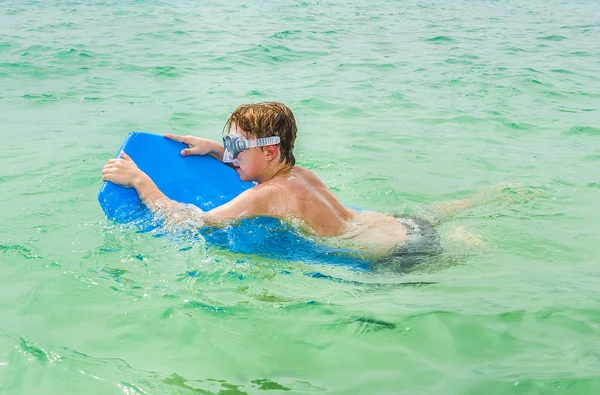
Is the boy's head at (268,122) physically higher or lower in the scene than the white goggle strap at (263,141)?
higher

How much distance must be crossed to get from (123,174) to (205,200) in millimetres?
653

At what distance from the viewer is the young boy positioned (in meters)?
4.04

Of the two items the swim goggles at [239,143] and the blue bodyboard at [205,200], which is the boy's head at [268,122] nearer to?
the swim goggles at [239,143]

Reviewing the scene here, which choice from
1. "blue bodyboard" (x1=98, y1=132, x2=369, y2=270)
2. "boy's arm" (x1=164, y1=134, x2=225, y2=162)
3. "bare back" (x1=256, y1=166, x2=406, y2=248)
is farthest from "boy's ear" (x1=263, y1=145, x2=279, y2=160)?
"boy's arm" (x1=164, y1=134, x2=225, y2=162)

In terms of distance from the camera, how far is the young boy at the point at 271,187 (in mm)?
4043

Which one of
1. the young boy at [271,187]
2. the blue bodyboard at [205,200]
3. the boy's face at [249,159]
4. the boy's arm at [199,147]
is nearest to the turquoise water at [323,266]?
the blue bodyboard at [205,200]

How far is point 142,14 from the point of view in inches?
773

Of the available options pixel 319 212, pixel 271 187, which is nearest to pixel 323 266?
pixel 319 212

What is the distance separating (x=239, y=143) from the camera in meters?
4.21

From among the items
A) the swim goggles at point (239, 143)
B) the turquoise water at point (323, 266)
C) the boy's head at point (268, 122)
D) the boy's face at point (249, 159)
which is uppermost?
the boy's head at point (268, 122)

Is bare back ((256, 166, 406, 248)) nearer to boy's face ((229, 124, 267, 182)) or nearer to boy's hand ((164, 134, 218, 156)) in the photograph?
boy's face ((229, 124, 267, 182))

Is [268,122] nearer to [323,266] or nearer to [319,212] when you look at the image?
[319,212]

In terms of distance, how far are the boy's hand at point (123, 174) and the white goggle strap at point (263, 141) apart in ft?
2.50

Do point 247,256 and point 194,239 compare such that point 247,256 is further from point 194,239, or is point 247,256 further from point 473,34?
point 473,34
